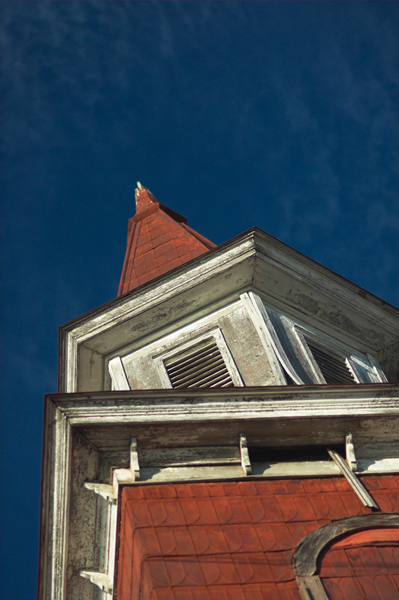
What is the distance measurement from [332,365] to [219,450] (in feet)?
11.9

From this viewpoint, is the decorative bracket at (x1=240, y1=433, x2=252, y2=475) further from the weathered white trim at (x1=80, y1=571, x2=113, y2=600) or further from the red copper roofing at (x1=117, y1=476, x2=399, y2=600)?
the weathered white trim at (x1=80, y1=571, x2=113, y2=600)

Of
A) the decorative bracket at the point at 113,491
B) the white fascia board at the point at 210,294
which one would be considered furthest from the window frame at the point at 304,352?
the decorative bracket at the point at 113,491

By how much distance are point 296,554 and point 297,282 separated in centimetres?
555

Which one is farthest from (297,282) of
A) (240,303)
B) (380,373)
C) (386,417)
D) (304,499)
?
(304,499)

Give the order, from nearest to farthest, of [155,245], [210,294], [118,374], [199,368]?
[199,368], [118,374], [210,294], [155,245]

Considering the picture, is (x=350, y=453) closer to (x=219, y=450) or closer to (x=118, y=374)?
(x=219, y=450)

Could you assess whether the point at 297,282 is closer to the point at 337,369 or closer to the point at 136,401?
the point at 337,369

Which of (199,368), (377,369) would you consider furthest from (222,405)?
(377,369)

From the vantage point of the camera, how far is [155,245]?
16391 mm

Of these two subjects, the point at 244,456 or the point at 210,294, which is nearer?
the point at 244,456

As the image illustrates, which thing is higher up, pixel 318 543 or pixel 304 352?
pixel 304 352

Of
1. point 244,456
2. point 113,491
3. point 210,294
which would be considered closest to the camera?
point 113,491

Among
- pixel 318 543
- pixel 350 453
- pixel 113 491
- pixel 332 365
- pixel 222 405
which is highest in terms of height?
pixel 332 365

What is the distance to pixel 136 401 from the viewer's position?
31.7 feet
